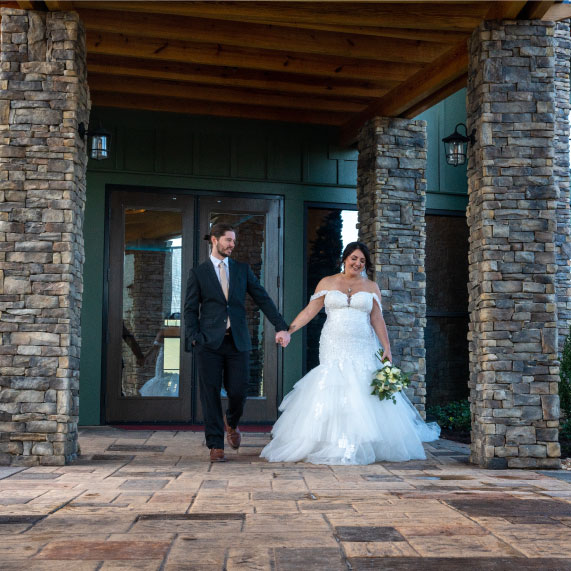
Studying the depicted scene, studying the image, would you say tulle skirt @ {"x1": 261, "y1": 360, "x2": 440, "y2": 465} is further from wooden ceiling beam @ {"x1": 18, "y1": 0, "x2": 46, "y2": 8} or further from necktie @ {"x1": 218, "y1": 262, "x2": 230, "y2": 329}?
wooden ceiling beam @ {"x1": 18, "y1": 0, "x2": 46, "y2": 8}

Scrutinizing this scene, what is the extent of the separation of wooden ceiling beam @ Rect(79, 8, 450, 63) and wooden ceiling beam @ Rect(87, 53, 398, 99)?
27.1 inches

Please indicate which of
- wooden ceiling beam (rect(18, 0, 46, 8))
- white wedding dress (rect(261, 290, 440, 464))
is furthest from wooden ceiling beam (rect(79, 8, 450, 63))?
white wedding dress (rect(261, 290, 440, 464))

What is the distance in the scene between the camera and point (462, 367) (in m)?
9.66

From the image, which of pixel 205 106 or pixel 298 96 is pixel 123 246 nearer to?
pixel 205 106

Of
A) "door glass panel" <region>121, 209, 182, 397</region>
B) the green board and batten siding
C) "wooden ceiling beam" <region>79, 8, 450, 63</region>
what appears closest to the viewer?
"wooden ceiling beam" <region>79, 8, 450, 63</region>

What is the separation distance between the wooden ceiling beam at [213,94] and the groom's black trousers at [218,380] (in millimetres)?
3326

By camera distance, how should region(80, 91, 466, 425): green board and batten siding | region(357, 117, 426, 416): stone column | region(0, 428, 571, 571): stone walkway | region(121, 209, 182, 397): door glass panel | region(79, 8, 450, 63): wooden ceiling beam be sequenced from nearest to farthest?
region(0, 428, 571, 571): stone walkway
region(79, 8, 450, 63): wooden ceiling beam
region(357, 117, 426, 416): stone column
region(80, 91, 466, 425): green board and batten siding
region(121, 209, 182, 397): door glass panel

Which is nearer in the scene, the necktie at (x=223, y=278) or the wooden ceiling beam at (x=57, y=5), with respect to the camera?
the wooden ceiling beam at (x=57, y=5)

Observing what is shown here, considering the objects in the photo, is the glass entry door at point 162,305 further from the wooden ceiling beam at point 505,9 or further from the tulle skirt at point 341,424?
the wooden ceiling beam at point 505,9

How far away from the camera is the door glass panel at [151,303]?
8.53m

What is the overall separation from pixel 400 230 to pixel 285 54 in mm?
2226

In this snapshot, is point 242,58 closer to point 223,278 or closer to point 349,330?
point 223,278

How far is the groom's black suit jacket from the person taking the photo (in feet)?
19.1

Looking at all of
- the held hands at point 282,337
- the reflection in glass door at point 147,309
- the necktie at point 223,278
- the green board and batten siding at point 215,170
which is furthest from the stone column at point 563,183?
the necktie at point 223,278
